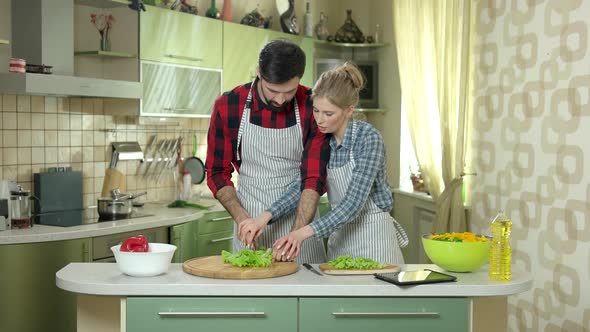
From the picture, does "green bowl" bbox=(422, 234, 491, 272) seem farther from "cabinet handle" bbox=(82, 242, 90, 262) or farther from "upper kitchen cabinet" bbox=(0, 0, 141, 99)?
"upper kitchen cabinet" bbox=(0, 0, 141, 99)

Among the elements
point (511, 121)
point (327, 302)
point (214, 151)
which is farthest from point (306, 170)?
point (511, 121)

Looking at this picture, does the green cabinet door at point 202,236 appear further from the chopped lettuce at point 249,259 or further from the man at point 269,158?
the chopped lettuce at point 249,259

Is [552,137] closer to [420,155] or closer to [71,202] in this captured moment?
[420,155]

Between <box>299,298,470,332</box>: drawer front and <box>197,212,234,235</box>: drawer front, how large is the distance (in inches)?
101

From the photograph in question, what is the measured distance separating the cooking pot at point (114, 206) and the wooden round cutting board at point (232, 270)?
6.31 feet

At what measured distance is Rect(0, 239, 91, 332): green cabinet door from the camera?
147 inches

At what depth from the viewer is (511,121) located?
4531mm

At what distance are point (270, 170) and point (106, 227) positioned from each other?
1376 mm

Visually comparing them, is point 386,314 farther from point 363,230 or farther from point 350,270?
point 363,230

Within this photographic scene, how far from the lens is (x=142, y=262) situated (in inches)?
97.3

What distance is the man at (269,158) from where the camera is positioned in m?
3.01

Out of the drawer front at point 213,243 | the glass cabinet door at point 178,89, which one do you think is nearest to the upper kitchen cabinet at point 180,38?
the glass cabinet door at point 178,89

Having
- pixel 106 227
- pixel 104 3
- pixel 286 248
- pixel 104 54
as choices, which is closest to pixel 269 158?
pixel 286 248

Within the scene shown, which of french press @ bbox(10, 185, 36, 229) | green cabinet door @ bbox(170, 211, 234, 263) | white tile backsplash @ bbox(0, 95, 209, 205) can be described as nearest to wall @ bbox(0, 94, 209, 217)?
white tile backsplash @ bbox(0, 95, 209, 205)
